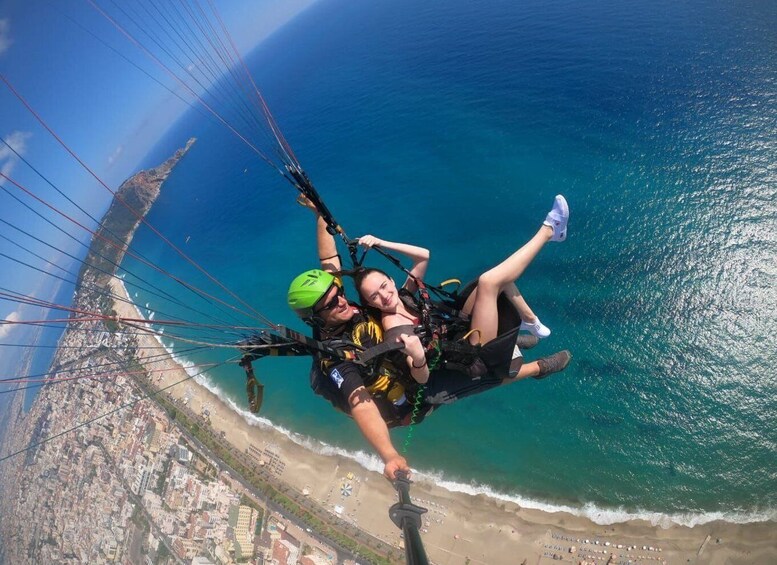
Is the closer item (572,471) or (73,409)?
(572,471)

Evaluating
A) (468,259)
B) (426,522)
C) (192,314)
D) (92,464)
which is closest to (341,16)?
(192,314)

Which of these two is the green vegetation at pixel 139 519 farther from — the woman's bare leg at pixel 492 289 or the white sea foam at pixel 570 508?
the woman's bare leg at pixel 492 289

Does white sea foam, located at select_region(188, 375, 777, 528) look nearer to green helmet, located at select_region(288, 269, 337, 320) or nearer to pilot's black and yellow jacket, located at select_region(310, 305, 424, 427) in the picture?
pilot's black and yellow jacket, located at select_region(310, 305, 424, 427)

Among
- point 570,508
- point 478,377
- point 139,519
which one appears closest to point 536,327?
point 478,377

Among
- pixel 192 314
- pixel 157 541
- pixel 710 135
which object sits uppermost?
pixel 710 135

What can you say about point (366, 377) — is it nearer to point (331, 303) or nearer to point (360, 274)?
point (331, 303)

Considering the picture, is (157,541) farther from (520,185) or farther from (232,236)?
(520,185)

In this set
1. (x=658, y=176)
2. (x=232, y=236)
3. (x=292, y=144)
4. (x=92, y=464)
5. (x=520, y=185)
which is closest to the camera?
(x=658, y=176)

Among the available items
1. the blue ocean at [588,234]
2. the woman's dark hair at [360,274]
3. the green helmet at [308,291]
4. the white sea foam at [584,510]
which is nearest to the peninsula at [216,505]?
the white sea foam at [584,510]
